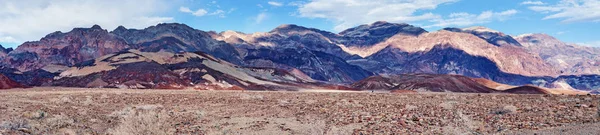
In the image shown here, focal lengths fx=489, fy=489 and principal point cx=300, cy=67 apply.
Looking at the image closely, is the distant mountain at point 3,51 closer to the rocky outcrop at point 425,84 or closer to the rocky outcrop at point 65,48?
the rocky outcrop at point 65,48

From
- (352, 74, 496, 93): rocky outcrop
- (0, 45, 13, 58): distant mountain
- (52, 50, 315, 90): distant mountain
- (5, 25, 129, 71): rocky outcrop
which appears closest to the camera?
(52, 50, 315, 90): distant mountain

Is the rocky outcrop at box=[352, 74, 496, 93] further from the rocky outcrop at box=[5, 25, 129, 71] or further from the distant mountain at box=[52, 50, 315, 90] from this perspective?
the rocky outcrop at box=[5, 25, 129, 71]

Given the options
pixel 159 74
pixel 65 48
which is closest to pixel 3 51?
pixel 65 48

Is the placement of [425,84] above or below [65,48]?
below

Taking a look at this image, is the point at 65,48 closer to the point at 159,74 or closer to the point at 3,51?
the point at 3,51

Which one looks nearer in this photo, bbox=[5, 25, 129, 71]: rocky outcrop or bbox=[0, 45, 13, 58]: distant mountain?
bbox=[5, 25, 129, 71]: rocky outcrop

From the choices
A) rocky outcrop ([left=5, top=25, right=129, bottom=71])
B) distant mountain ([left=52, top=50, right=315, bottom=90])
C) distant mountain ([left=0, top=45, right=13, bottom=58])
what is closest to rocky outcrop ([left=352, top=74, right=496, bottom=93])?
distant mountain ([left=52, top=50, right=315, bottom=90])

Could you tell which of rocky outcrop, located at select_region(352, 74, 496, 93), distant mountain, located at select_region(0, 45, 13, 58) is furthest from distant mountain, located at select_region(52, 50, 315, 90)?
distant mountain, located at select_region(0, 45, 13, 58)

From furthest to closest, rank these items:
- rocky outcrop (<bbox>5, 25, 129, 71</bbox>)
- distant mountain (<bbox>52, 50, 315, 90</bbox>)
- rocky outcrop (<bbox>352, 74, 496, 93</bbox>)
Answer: rocky outcrop (<bbox>5, 25, 129, 71</bbox>) < rocky outcrop (<bbox>352, 74, 496, 93</bbox>) < distant mountain (<bbox>52, 50, 315, 90</bbox>)

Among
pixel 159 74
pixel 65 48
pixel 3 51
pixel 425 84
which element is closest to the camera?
pixel 159 74

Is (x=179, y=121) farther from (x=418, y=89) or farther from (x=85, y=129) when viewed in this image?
(x=418, y=89)

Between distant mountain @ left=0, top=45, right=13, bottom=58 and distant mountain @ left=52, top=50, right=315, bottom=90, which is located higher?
distant mountain @ left=0, top=45, right=13, bottom=58
